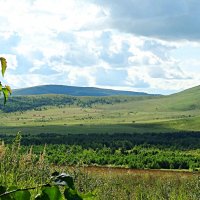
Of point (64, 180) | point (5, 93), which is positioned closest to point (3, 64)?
point (5, 93)

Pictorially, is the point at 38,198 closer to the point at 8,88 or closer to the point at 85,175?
the point at 8,88

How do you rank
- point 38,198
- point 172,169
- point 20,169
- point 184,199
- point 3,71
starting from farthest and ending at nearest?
point 172,169
point 184,199
point 20,169
point 3,71
point 38,198

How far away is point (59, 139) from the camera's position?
10038 centimetres

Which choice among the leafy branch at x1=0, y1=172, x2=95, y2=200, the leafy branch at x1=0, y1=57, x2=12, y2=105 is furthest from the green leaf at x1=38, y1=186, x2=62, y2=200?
the leafy branch at x1=0, y1=57, x2=12, y2=105

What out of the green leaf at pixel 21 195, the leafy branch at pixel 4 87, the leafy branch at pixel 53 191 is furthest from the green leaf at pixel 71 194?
the leafy branch at pixel 4 87

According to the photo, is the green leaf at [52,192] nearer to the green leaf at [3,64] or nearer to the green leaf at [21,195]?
the green leaf at [21,195]

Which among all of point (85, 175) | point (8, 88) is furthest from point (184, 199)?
point (8, 88)

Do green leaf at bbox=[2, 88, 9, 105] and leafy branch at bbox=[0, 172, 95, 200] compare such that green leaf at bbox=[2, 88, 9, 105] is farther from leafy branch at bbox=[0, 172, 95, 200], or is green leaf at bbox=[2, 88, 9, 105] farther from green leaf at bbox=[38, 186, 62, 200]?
green leaf at bbox=[38, 186, 62, 200]

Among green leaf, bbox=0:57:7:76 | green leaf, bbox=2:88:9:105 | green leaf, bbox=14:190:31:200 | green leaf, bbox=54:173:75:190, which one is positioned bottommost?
green leaf, bbox=14:190:31:200

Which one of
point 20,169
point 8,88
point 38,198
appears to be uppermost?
point 8,88

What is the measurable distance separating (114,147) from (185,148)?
1333 cm

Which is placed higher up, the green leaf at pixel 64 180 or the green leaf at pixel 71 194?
the green leaf at pixel 64 180

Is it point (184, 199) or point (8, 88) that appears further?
point (184, 199)

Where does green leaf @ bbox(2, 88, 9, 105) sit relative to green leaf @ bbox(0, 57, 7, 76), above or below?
below
